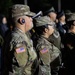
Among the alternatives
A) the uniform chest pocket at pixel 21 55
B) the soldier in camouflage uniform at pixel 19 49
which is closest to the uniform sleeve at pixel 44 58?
the soldier in camouflage uniform at pixel 19 49

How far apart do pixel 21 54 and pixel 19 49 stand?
7 cm

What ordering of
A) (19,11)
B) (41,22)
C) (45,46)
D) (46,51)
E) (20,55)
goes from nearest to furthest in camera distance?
(20,55) < (19,11) < (46,51) < (45,46) < (41,22)

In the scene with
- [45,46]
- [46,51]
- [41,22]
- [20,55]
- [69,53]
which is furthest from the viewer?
[41,22]

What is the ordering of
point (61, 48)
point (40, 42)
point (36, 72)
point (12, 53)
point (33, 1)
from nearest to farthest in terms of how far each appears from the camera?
point (12, 53), point (36, 72), point (40, 42), point (61, 48), point (33, 1)

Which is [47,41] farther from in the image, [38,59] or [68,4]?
[68,4]

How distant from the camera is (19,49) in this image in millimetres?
6043

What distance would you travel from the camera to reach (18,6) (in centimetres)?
639

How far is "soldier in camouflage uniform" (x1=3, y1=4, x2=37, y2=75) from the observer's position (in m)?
6.07

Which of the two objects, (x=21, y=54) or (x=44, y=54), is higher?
(x=21, y=54)

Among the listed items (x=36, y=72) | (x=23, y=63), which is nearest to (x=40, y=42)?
(x=36, y=72)

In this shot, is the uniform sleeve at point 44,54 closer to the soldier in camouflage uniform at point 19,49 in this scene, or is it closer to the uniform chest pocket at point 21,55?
the soldier in camouflage uniform at point 19,49

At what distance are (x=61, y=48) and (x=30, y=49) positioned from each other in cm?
197

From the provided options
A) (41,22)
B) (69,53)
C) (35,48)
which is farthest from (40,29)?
(69,53)

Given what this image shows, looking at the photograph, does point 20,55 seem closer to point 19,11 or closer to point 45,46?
point 19,11
